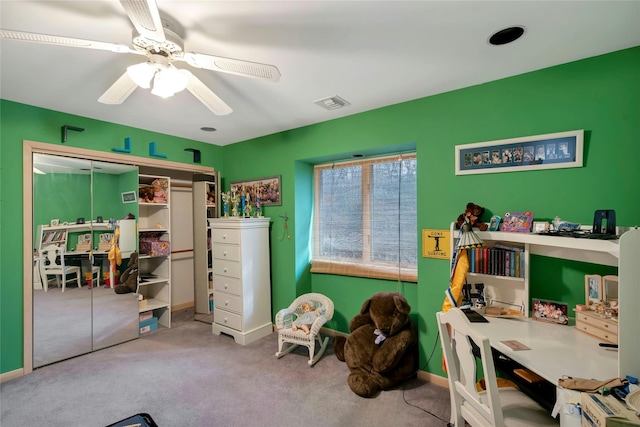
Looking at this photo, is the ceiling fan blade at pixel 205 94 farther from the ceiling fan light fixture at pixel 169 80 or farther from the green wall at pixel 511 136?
the green wall at pixel 511 136

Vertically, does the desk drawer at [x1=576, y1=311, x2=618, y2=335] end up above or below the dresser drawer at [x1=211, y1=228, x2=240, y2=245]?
below

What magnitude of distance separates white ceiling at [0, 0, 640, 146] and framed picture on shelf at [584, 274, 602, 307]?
4.61ft

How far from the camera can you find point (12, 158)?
2.48 metres

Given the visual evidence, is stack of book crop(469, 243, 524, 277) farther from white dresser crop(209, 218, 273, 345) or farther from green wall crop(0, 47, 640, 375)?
white dresser crop(209, 218, 273, 345)

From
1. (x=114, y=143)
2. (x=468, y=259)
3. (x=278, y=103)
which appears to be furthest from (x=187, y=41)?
(x=468, y=259)

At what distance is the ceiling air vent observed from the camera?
2.49 meters

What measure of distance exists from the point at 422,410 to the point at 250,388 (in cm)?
135

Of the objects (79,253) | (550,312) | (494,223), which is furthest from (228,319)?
(550,312)

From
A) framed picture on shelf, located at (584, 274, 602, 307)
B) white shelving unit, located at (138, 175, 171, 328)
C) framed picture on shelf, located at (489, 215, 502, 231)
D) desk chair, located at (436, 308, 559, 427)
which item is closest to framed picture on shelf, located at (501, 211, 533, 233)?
framed picture on shelf, located at (489, 215, 502, 231)

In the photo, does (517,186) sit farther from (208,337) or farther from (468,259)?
(208,337)

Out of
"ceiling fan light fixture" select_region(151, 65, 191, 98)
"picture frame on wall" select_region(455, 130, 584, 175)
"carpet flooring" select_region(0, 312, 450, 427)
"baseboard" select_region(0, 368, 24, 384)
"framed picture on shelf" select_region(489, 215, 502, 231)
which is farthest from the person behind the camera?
"baseboard" select_region(0, 368, 24, 384)

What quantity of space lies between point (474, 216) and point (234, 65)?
6.33 ft

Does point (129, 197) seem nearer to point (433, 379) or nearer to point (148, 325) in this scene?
point (148, 325)

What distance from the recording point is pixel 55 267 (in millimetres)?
2740
